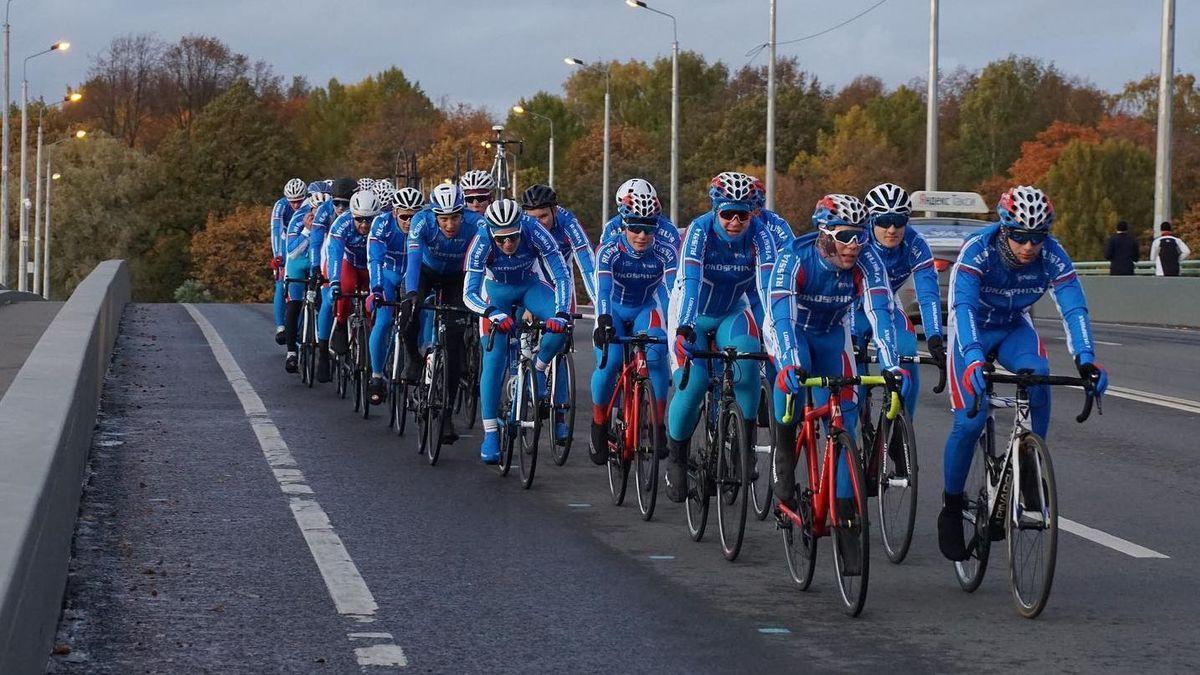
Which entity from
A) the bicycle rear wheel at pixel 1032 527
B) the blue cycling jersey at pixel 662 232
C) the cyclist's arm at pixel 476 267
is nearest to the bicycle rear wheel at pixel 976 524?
the bicycle rear wheel at pixel 1032 527

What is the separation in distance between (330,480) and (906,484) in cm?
421

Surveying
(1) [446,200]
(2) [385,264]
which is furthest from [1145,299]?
(1) [446,200]

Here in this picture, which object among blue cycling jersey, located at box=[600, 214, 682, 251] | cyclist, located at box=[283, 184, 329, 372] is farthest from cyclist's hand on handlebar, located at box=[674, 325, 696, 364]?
cyclist, located at box=[283, 184, 329, 372]

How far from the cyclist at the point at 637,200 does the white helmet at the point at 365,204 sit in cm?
545

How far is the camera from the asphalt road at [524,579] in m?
7.14

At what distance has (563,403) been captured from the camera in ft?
41.3

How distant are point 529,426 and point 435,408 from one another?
1.49 metres

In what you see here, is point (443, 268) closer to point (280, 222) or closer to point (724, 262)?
point (724, 262)

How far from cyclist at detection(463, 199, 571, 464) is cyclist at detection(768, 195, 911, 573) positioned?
3100mm

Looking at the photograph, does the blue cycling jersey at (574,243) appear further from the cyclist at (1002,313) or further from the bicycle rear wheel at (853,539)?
the bicycle rear wheel at (853,539)

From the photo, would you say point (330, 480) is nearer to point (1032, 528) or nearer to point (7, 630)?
point (1032, 528)

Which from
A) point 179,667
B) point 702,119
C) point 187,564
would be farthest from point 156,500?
point 702,119

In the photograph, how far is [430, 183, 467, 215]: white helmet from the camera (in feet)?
45.1

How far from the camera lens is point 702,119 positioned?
118m
